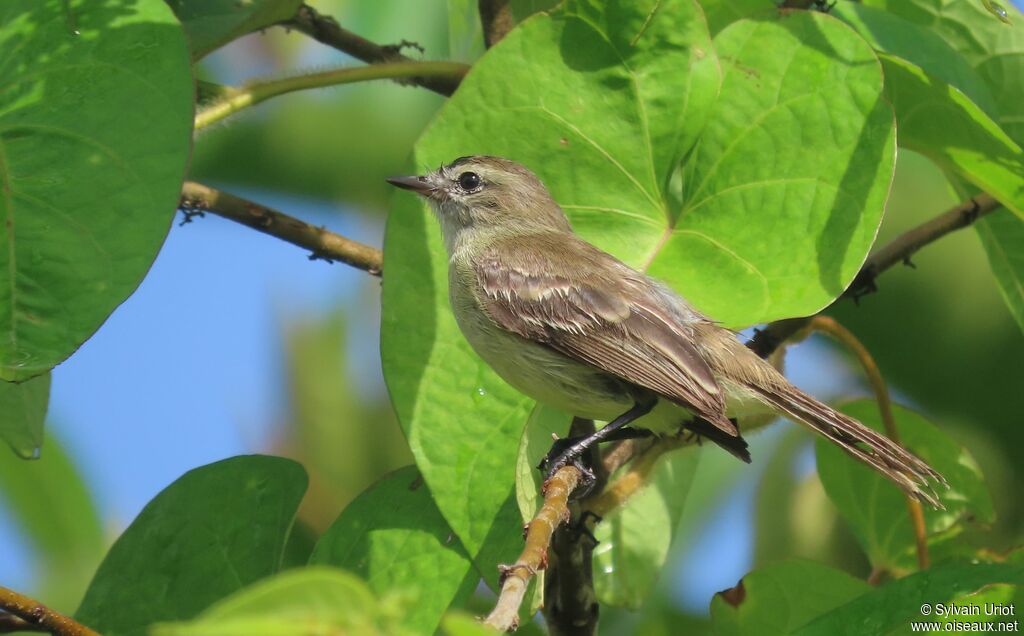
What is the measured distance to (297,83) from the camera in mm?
3043

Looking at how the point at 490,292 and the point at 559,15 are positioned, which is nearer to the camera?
the point at 559,15

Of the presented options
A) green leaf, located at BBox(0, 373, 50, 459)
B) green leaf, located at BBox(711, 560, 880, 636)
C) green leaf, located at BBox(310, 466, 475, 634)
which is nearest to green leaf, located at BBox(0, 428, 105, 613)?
green leaf, located at BBox(0, 373, 50, 459)

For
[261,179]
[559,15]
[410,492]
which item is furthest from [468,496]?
[261,179]

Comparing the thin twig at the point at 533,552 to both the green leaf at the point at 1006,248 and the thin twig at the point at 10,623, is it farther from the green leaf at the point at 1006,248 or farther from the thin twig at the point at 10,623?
the green leaf at the point at 1006,248

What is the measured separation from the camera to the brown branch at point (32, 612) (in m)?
2.10

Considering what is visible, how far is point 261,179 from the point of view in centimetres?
510

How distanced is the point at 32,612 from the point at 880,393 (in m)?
2.33

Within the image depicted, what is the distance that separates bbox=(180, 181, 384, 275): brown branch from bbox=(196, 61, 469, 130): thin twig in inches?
9.0

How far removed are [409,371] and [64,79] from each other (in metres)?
1.01

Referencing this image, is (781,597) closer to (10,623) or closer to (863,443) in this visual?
(863,443)

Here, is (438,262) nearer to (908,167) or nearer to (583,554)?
(583,554)

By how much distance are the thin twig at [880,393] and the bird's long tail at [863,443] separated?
0.44ft

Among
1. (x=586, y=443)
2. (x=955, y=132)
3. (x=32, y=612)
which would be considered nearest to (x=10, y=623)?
(x=32, y=612)

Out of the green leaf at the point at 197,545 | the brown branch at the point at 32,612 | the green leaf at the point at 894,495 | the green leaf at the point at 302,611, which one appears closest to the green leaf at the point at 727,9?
the green leaf at the point at 894,495
